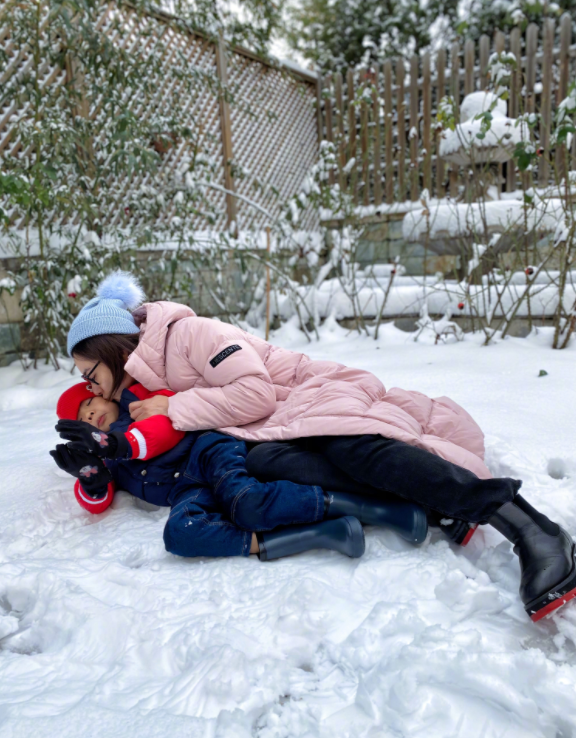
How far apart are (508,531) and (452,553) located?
6.9 inches

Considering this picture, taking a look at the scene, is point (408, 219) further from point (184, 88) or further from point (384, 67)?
point (384, 67)

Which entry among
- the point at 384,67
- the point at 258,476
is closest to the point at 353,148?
the point at 384,67

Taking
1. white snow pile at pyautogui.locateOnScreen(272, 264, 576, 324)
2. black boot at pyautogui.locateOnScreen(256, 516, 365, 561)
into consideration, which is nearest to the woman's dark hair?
black boot at pyautogui.locateOnScreen(256, 516, 365, 561)

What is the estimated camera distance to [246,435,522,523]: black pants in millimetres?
1326

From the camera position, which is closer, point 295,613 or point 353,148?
point 295,613

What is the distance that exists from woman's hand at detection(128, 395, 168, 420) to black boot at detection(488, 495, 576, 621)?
1.01 m

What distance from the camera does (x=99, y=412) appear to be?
184cm

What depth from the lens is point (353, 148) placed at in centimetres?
602

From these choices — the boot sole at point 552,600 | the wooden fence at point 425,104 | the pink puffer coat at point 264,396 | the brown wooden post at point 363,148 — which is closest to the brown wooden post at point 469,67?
the wooden fence at point 425,104

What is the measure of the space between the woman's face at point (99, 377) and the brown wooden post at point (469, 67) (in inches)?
214

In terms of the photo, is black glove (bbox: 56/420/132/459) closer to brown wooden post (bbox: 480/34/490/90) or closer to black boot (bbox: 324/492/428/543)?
black boot (bbox: 324/492/428/543)

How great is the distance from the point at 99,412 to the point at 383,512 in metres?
1.01

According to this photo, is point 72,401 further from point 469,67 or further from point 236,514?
point 469,67

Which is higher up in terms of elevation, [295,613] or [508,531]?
[508,531]
